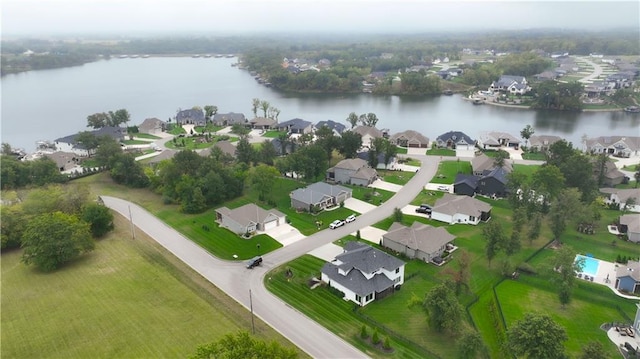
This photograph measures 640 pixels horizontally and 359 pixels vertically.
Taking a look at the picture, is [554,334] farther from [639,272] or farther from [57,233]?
[57,233]

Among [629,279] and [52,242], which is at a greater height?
[52,242]

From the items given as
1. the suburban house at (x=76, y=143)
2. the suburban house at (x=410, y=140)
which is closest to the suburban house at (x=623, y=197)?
the suburban house at (x=410, y=140)

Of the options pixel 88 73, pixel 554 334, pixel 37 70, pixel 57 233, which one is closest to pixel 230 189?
pixel 57 233

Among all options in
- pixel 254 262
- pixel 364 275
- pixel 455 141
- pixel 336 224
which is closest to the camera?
pixel 364 275

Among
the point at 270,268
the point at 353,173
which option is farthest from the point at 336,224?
the point at 353,173

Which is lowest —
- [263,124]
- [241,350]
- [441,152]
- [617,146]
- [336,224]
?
[336,224]

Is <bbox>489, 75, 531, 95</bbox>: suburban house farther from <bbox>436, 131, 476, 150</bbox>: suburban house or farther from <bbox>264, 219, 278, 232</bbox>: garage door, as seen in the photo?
<bbox>264, 219, 278, 232</bbox>: garage door

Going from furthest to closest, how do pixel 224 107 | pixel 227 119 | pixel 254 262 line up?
pixel 224 107, pixel 227 119, pixel 254 262

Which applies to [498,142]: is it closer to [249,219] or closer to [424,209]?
[424,209]
